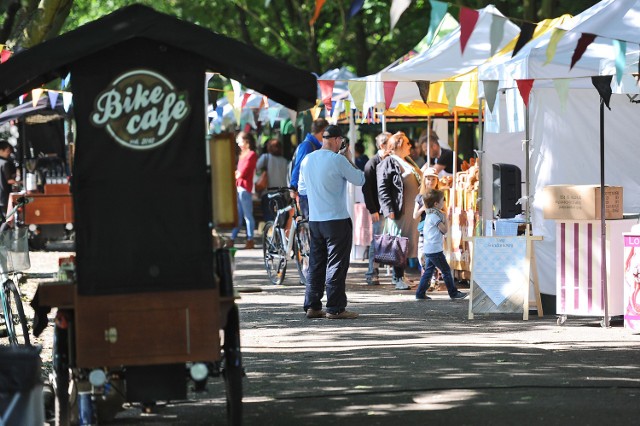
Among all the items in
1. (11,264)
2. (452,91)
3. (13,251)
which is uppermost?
(452,91)

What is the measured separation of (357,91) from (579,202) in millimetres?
4924

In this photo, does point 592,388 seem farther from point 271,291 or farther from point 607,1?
point 271,291

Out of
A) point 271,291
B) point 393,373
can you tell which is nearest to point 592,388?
point 393,373

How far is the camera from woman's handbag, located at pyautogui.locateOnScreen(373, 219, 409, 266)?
16.7m

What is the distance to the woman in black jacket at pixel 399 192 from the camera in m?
16.7

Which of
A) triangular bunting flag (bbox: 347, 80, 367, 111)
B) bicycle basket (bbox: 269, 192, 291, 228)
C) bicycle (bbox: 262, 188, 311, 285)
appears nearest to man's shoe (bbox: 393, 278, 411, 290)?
bicycle (bbox: 262, 188, 311, 285)

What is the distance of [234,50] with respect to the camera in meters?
7.34

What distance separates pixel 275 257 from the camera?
59.2ft

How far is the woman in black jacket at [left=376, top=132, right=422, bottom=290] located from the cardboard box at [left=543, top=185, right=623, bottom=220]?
384 centimetres

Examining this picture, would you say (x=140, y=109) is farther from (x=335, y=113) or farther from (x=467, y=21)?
(x=335, y=113)

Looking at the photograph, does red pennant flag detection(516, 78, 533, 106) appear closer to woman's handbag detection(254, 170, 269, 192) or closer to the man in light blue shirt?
the man in light blue shirt

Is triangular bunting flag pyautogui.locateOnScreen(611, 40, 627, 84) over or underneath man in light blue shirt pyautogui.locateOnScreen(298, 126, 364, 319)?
over

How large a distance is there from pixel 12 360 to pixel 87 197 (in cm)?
120

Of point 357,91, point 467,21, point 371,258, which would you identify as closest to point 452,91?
point 357,91
